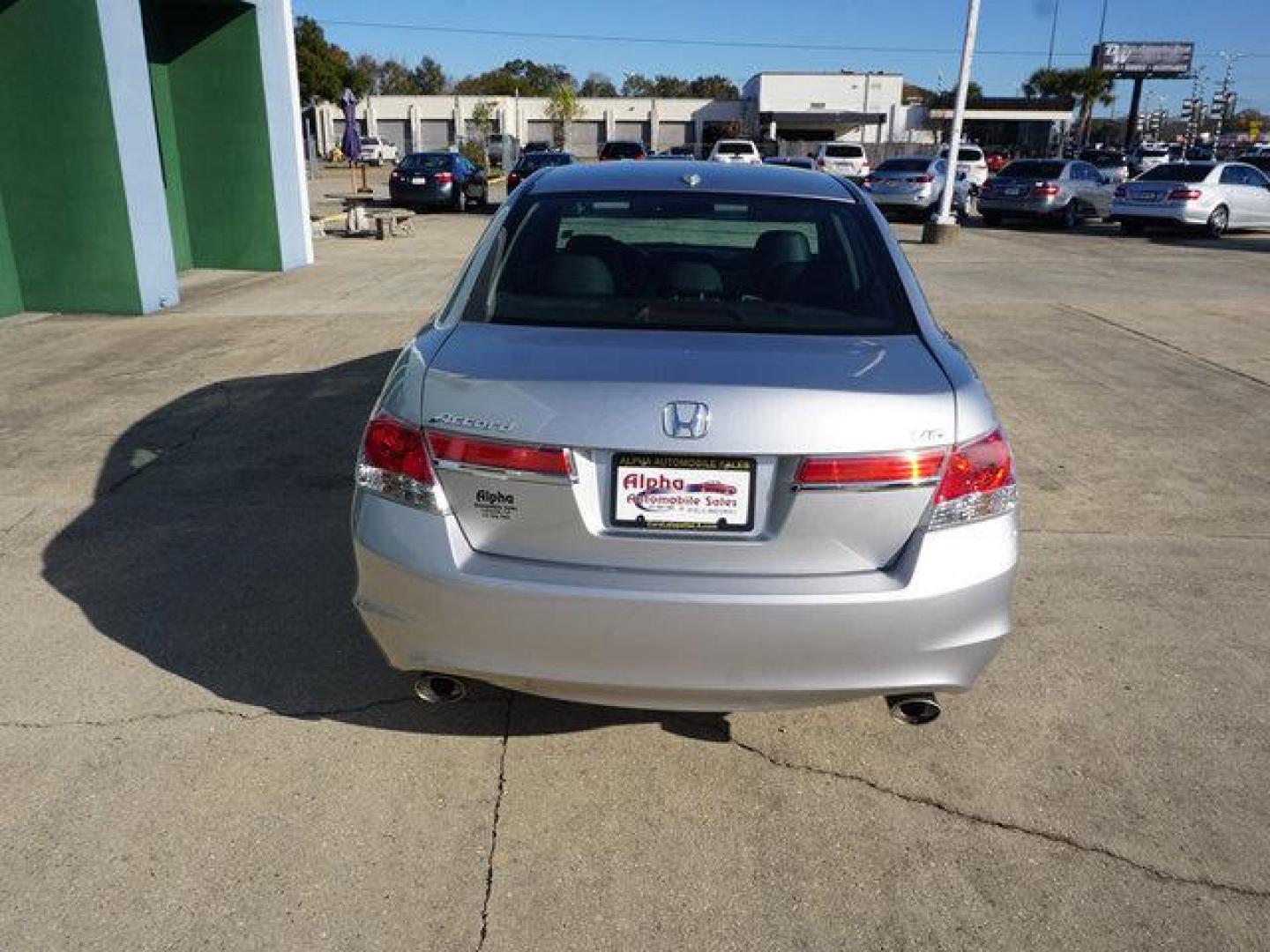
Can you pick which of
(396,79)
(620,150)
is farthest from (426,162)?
(396,79)

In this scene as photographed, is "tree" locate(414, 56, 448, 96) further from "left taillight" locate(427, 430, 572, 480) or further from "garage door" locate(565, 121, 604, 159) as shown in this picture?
"left taillight" locate(427, 430, 572, 480)

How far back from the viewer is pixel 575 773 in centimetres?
294

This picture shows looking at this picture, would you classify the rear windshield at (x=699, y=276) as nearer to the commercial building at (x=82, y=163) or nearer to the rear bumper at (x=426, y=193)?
the commercial building at (x=82, y=163)

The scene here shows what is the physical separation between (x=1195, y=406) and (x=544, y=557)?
6360 mm

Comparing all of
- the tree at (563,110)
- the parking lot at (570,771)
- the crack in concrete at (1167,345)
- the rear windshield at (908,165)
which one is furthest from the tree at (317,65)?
the parking lot at (570,771)

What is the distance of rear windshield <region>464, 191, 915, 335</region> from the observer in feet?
9.78

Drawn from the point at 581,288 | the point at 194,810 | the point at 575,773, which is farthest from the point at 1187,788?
the point at 194,810

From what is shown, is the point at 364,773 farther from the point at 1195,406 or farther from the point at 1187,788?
the point at 1195,406

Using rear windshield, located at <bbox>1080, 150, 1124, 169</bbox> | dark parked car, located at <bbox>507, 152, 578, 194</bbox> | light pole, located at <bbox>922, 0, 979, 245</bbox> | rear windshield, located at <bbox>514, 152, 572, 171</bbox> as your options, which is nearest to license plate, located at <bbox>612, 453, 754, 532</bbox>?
light pole, located at <bbox>922, 0, 979, 245</bbox>

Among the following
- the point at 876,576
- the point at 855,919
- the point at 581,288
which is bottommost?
the point at 855,919

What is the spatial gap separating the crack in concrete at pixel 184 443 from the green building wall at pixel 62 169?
4.05 meters

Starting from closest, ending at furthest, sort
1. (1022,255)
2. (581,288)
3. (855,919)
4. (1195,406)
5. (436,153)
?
(855,919), (581,288), (1195,406), (1022,255), (436,153)

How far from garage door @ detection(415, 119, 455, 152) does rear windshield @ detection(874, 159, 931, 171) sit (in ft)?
214

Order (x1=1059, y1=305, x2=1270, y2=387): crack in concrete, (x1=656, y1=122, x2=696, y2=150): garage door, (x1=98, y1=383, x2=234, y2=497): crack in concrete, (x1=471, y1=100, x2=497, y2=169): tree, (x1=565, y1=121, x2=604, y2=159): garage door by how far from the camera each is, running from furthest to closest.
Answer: (x1=565, y1=121, x2=604, y2=159): garage door → (x1=656, y1=122, x2=696, y2=150): garage door → (x1=471, y1=100, x2=497, y2=169): tree → (x1=1059, y1=305, x2=1270, y2=387): crack in concrete → (x1=98, y1=383, x2=234, y2=497): crack in concrete
